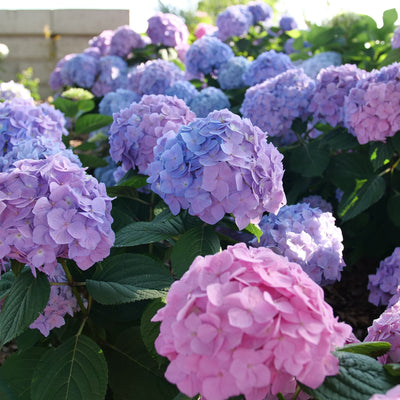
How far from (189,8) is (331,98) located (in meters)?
10.8

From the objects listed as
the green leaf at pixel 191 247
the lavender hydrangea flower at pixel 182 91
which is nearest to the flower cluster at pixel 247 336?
the green leaf at pixel 191 247

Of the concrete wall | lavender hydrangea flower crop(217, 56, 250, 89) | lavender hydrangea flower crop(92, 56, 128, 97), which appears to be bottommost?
the concrete wall

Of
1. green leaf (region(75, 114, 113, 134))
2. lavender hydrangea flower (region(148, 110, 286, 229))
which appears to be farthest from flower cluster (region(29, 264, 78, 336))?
green leaf (region(75, 114, 113, 134))

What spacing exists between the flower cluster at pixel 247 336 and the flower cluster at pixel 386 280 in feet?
3.85

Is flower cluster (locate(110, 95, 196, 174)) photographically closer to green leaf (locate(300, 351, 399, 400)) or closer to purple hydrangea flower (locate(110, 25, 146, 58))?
green leaf (locate(300, 351, 399, 400))

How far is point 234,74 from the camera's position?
10.9 ft

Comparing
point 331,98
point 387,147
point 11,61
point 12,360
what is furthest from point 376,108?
point 11,61

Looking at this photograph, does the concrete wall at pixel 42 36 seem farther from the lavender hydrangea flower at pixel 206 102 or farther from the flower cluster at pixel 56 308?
the flower cluster at pixel 56 308

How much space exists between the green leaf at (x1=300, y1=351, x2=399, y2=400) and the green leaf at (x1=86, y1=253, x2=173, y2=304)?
0.50 metres

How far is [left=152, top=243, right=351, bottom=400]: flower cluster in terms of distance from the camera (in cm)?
76

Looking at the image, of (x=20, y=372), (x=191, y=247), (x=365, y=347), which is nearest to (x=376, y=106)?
(x=191, y=247)

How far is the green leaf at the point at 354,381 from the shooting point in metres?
0.84

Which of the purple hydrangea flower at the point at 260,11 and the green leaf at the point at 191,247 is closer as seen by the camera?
the green leaf at the point at 191,247

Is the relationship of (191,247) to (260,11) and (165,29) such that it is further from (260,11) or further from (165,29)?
(260,11)
